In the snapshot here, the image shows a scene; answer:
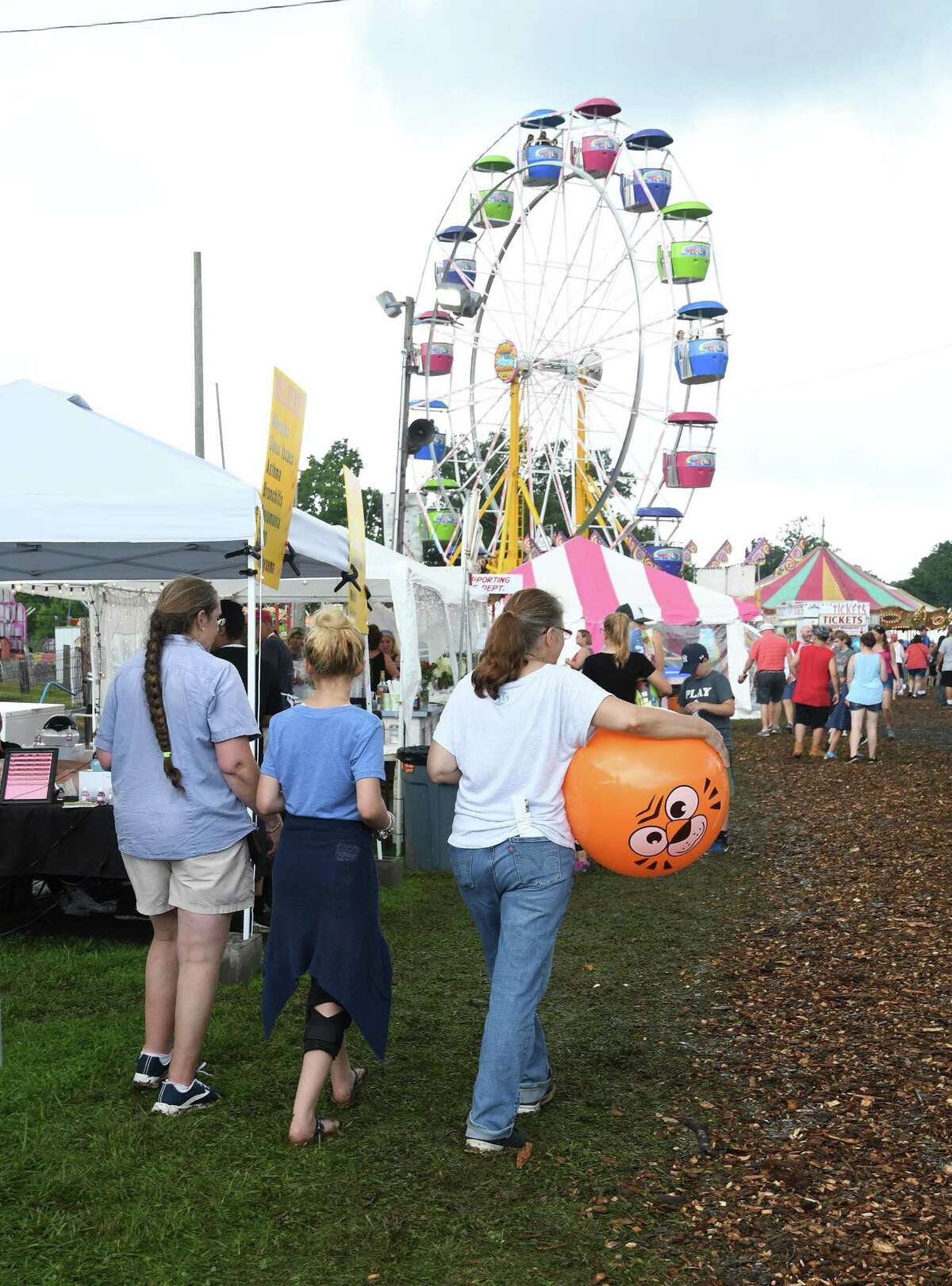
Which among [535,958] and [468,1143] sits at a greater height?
[535,958]

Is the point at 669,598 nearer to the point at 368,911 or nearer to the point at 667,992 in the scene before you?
the point at 667,992

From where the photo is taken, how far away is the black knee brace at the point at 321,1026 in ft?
11.6

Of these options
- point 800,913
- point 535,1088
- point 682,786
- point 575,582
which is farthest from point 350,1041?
point 575,582

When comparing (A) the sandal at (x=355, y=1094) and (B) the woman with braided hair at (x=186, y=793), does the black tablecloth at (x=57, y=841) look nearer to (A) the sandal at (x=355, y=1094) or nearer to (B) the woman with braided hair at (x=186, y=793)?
(B) the woman with braided hair at (x=186, y=793)

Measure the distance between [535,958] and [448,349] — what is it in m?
26.3

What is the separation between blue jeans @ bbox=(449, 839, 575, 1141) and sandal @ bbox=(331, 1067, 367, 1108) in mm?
542

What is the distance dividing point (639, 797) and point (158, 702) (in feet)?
4.96

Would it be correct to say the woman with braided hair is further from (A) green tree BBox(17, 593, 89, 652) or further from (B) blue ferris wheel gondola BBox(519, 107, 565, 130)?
(A) green tree BBox(17, 593, 89, 652)

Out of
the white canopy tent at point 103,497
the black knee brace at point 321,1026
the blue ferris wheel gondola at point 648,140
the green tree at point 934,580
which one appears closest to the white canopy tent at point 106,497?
the white canopy tent at point 103,497

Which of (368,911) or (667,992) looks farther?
(667,992)

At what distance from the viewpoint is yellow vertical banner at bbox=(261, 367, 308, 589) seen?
578 centimetres

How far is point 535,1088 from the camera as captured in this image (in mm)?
→ 3895

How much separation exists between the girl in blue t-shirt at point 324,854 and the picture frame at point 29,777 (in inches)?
108

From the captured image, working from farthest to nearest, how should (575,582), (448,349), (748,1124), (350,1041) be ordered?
1. (448,349)
2. (575,582)
3. (350,1041)
4. (748,1124)
